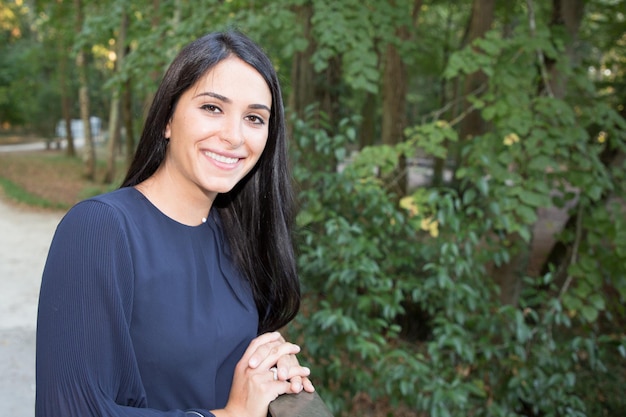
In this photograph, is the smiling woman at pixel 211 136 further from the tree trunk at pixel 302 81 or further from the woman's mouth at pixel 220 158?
the tree trunk at pixel 302 81

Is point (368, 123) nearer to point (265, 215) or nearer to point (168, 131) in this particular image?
point (265, 215)

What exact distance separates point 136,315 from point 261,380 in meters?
0.37

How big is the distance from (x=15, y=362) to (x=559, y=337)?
15.3 feet

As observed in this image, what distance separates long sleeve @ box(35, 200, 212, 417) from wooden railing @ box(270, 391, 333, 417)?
317 millimetres

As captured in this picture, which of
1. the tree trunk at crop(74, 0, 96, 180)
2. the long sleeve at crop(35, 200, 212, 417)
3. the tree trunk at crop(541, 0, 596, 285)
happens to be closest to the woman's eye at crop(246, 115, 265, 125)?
the long sleeve at crop(35, 200, 212, 417)

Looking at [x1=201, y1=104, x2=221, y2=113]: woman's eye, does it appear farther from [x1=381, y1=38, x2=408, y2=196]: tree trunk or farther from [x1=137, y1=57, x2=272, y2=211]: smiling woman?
[x1=381, y1=38, x2=408, y2=196]: tree trunk

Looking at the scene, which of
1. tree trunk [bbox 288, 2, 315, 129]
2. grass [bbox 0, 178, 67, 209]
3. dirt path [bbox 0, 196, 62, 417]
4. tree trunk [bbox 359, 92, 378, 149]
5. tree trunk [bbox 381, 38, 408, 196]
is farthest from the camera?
tree trunk [bbox 359, 92, 378, 149]

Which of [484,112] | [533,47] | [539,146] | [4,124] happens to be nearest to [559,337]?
[539,146]

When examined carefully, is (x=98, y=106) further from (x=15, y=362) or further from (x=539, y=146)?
(x=539, y=146)

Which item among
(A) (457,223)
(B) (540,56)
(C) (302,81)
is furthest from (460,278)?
(C) (302,81)

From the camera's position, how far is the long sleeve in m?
1.16

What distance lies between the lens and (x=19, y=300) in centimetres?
734

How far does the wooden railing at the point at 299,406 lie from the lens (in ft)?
4.20

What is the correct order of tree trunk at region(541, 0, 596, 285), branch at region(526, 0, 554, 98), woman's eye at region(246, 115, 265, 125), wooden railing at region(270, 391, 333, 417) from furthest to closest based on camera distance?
tree trunk at region(541, 0, 596, 285) < branch at region(526, 0, 554, 98) < woman's eye at region(246, 115, 265, 125) < wooden railing at region(270, 391, 333, 417)
